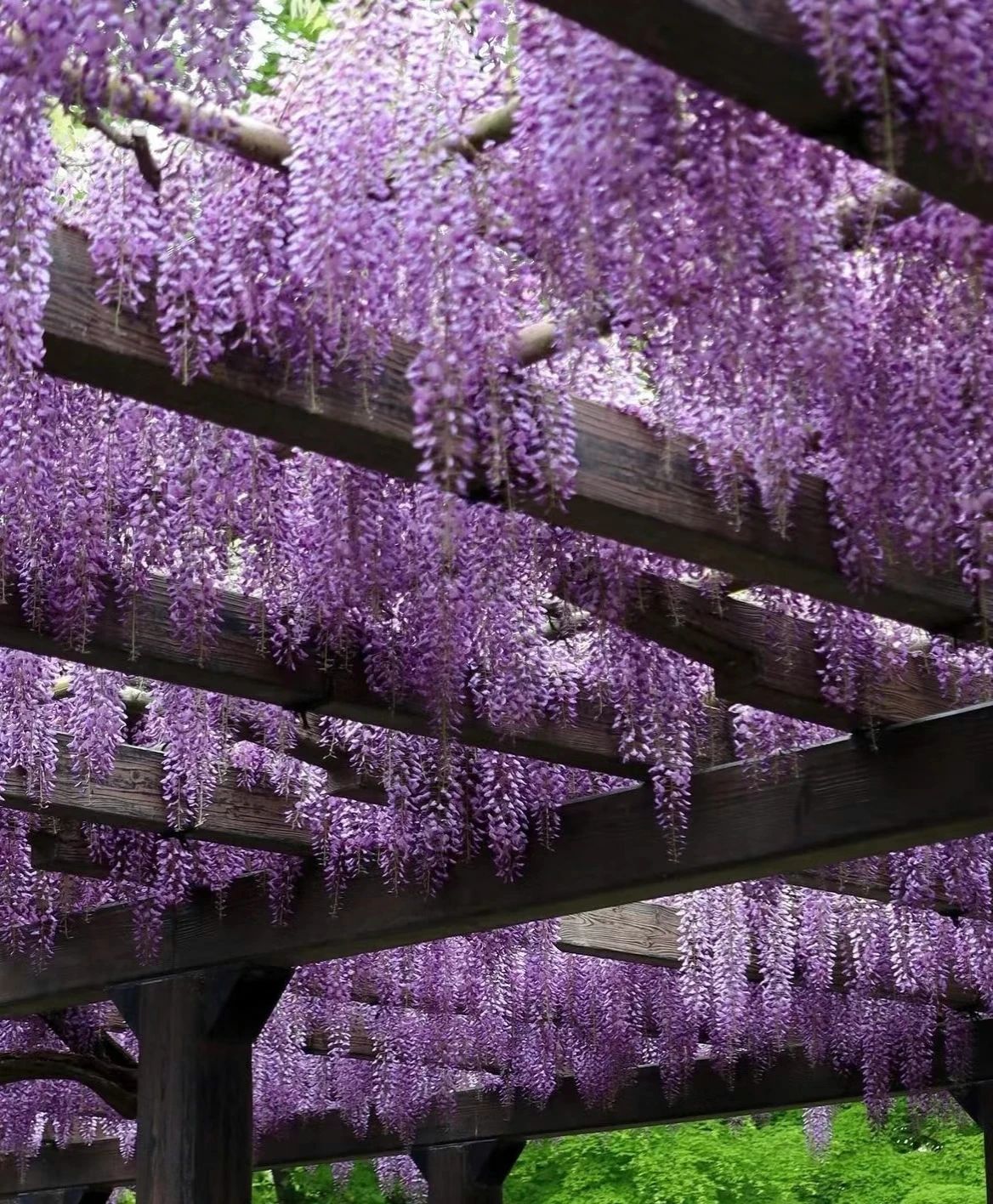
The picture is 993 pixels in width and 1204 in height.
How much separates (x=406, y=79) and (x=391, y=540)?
3.07 feet

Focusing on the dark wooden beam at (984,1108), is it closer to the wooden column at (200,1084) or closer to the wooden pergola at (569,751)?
the wooden pergola at (569,751)

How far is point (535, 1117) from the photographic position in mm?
7965

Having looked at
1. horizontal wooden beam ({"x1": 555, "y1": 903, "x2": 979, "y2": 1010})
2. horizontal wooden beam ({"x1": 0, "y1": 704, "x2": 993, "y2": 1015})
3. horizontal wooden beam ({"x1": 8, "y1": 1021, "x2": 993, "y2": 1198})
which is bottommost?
horizontal wooden beam ({"x1": 8, "y1": 1021, "x2": 993, "y2": 1198})

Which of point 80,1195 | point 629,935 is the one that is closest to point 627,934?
point 629,935

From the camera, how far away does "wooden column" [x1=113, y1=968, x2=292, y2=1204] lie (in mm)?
4980

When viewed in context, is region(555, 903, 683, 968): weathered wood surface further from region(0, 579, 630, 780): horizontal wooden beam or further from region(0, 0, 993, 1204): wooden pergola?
region(0, 579, 630, 780): horizontal wooden beam

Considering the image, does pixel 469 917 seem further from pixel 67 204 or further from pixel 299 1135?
pixel 299 1135

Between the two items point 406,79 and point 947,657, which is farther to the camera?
point 947,657

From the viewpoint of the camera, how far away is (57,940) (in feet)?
17.9

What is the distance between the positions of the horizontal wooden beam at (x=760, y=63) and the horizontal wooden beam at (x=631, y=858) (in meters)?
2.12

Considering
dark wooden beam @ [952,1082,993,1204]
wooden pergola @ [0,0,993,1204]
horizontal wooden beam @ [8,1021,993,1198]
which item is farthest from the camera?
horizontal wooden beam @ [8,1021,993,1198]

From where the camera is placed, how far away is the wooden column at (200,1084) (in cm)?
498

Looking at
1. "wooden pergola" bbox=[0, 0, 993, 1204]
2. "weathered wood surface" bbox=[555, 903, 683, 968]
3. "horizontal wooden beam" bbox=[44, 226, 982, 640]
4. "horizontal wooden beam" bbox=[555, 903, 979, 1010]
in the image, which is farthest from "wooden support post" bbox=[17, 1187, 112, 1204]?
"horizontal wooden beam" bbox=[44, 226, 982, 640]

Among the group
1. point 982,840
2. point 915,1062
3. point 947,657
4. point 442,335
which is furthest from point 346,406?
point 915,1062
